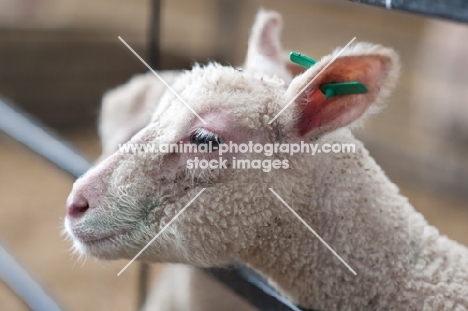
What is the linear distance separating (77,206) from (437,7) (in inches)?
19.7

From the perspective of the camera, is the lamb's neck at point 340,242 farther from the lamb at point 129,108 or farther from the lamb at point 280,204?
the lamb at point 129,108

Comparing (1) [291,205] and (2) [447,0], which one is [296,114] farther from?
(2) [447,0]

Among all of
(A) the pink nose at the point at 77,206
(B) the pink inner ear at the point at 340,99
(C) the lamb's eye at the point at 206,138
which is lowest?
(A) the pink nose at the point at 77,206

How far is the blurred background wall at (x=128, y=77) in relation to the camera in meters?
2.76

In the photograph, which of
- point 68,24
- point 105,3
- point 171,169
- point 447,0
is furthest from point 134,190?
point 105,3

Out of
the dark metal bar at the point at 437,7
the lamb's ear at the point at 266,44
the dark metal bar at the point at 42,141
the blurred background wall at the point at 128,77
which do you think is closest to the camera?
the dark metal bar at the point at 437,7

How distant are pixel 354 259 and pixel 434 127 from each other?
113 inches

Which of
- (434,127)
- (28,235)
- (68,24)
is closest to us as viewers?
(28,235)

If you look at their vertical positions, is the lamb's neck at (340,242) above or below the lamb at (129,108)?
above

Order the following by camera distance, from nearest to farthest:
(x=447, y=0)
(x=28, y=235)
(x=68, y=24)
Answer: (x=447, y=0) → (x=28, y=235) → (x=68, y=24)

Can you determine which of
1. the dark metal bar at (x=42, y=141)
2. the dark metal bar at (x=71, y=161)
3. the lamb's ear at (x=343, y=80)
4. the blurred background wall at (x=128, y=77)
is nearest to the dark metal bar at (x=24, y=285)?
the dark metal bar at (x=71, y=161)

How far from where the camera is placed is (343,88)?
2.84 feet

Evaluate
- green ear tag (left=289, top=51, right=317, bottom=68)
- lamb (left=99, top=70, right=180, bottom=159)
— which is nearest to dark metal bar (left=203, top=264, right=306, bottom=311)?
green ear tag (left=289, top=51, right=317, bottom=68)

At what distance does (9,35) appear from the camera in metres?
3.70
